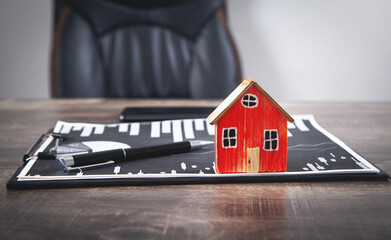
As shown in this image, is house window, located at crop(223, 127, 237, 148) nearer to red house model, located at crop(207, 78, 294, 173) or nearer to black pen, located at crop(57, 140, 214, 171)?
red house model, located at crop(207, 78, 294, 173)

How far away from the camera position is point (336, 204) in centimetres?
45

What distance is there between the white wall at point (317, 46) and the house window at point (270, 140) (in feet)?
5.21

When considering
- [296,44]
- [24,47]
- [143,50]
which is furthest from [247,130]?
[24,47]

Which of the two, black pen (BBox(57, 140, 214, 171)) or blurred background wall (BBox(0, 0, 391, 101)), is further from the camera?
blurred background wall (BBox(0, 0, 391, 101))

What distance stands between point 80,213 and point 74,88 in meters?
1.05

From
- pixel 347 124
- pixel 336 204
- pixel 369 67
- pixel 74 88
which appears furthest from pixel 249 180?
pixel 369 67

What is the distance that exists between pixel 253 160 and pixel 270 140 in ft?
0.10

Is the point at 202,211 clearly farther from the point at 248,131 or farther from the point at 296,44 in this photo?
the point at 296,44

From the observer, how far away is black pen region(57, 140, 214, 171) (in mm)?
535

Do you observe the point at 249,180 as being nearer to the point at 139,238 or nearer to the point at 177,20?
the point at 139,238

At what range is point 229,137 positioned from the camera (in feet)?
1.67

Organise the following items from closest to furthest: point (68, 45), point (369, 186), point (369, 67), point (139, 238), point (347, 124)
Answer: point (139, 238) < point (369, 186) < point (347, 124) < point (68, 45) < point (369, 67)

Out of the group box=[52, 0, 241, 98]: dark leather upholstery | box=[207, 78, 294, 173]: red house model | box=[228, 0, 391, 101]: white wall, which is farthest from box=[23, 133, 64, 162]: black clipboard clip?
box=[228, 0, 391, 101]: white wall

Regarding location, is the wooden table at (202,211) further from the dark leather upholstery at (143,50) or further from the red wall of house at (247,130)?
the dark leather upholstery at (143,50)
